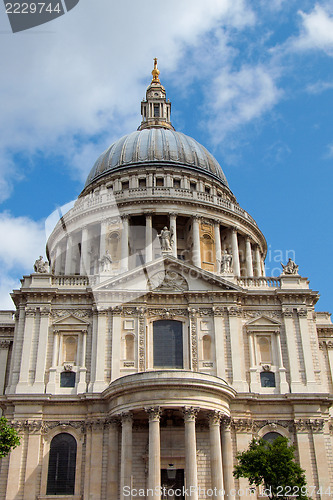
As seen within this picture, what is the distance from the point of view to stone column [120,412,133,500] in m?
31.3

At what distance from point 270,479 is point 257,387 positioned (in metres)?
9.16

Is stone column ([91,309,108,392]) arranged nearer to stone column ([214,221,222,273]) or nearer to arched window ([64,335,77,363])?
arched window ([64,335,77,363])

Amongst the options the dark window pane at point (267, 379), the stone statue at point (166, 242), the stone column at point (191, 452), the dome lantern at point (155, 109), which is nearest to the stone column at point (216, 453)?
the stone column at point (191, 452)

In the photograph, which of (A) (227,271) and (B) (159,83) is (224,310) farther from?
(B) (159,83)

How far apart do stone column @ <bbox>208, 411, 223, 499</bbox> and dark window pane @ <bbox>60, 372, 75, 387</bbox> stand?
9.30 metres

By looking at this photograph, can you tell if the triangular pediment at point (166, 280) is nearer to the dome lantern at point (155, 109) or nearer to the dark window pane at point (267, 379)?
the dark window pane at point (267, 379)

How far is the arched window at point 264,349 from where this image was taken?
38.4 metres

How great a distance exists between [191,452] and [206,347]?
8.26m

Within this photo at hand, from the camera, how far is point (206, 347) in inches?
1501

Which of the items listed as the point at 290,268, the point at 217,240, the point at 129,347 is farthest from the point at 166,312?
the point at 217,240

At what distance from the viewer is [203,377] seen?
33.4 meters

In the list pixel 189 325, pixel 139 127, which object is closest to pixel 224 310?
pixel 189 325

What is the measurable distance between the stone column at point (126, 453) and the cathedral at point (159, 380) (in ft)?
0.22

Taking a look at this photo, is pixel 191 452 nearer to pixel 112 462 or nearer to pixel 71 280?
pixel 112 462
